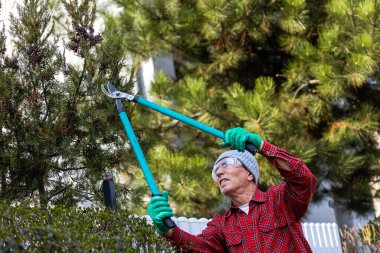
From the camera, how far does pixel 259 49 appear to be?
9.37 m

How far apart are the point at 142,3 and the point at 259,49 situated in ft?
4.95

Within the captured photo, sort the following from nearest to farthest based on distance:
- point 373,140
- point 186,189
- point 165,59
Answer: point 186,189 < point 373,140 < point 165,59

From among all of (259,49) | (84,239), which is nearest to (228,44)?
(259,49)

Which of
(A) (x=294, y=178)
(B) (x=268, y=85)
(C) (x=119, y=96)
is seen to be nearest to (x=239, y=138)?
(A) (x=294, y=178)

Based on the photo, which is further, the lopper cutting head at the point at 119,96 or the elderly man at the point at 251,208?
the lopper cutting head at the point at 119,96

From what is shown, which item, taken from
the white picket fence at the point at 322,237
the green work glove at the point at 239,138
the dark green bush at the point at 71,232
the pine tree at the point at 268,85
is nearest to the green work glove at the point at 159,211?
the dark green bush at the point at 71,232

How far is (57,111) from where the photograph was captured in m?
4.07

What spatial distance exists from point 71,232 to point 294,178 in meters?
1.19

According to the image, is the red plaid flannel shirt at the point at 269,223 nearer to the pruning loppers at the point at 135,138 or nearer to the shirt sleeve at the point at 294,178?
the shirt sleeve at the point at 294,178

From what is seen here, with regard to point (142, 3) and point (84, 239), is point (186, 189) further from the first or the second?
point (84, 239)

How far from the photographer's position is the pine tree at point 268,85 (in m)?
7.83

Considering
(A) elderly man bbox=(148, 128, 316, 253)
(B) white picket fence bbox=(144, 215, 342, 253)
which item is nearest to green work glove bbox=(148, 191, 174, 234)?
(A) elderly man bbox=(148, 128, 316, 253)

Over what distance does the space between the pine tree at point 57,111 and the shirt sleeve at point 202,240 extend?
82 centimetres

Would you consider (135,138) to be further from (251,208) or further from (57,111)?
(57,111)
